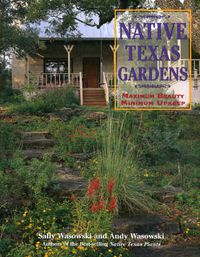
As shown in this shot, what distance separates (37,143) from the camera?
825 centimetres

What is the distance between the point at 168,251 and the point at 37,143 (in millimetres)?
4638

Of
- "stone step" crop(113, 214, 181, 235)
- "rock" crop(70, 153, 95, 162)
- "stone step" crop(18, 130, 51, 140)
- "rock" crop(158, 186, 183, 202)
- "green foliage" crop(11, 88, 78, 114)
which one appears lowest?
"stone step" crop(113, 214, 181, 235)

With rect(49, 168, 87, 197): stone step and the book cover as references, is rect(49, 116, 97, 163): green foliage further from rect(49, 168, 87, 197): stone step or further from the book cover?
rect(49, 168, 87, 197): stone step

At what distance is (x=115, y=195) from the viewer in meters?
4.68

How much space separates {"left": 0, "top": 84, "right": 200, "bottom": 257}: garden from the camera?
12.6 ft

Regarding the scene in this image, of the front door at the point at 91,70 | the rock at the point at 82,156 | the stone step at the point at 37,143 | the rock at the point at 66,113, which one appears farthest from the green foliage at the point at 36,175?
the front door at the point at 91,70

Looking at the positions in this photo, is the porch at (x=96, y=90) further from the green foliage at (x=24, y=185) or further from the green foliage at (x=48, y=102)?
the green foliage at (x=24, y=185)

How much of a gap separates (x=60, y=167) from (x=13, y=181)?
1999 mm

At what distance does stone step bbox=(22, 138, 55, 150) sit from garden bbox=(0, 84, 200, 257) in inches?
0.8

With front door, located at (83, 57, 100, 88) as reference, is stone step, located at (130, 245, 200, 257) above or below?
below

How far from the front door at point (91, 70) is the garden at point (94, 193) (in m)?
16.0

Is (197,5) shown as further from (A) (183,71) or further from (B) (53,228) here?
(A) (183,71)

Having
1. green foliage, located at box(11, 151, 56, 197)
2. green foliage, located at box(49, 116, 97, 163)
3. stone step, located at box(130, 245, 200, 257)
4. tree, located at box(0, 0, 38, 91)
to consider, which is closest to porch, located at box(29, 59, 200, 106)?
tree, located at box(0, 0, 38, 91)

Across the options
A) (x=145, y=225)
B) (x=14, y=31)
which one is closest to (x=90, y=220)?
(x=145, y=225)
